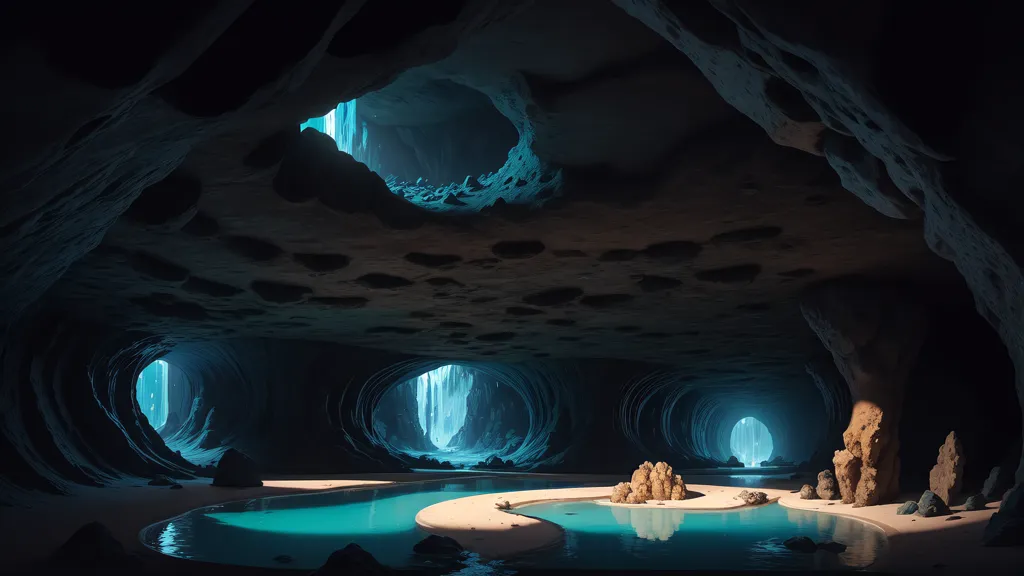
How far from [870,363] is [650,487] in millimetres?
3659

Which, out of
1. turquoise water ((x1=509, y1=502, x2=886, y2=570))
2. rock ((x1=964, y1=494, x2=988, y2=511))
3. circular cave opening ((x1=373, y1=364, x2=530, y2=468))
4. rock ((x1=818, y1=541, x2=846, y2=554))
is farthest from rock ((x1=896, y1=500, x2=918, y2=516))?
circular cave opening ((x1=373, y1=364, x2=530, y2=468))

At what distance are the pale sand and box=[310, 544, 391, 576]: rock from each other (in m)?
1.29

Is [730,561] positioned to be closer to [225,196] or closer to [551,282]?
[225,196]

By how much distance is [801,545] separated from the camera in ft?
21.1

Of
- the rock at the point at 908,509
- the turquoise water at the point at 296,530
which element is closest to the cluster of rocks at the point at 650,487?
the turquoise water at the point at 296,530

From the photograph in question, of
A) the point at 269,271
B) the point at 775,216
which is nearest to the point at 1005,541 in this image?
the point at 775,216

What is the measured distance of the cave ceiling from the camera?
6.62m

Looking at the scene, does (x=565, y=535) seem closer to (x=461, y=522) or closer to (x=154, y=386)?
(x=461, y=522)

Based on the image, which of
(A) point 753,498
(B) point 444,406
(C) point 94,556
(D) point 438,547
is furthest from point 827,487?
(B) point 444,406

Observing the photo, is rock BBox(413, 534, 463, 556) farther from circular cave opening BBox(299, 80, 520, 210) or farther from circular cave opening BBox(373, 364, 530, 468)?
circular cave opening BBox(373, 364, 530, 468)

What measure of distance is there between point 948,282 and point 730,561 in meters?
8.46

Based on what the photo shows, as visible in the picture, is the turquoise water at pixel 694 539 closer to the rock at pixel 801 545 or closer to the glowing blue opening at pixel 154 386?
the rock at pixel 801 545

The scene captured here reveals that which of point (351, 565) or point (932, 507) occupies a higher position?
point (932, 507)

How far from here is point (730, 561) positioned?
5.79m
